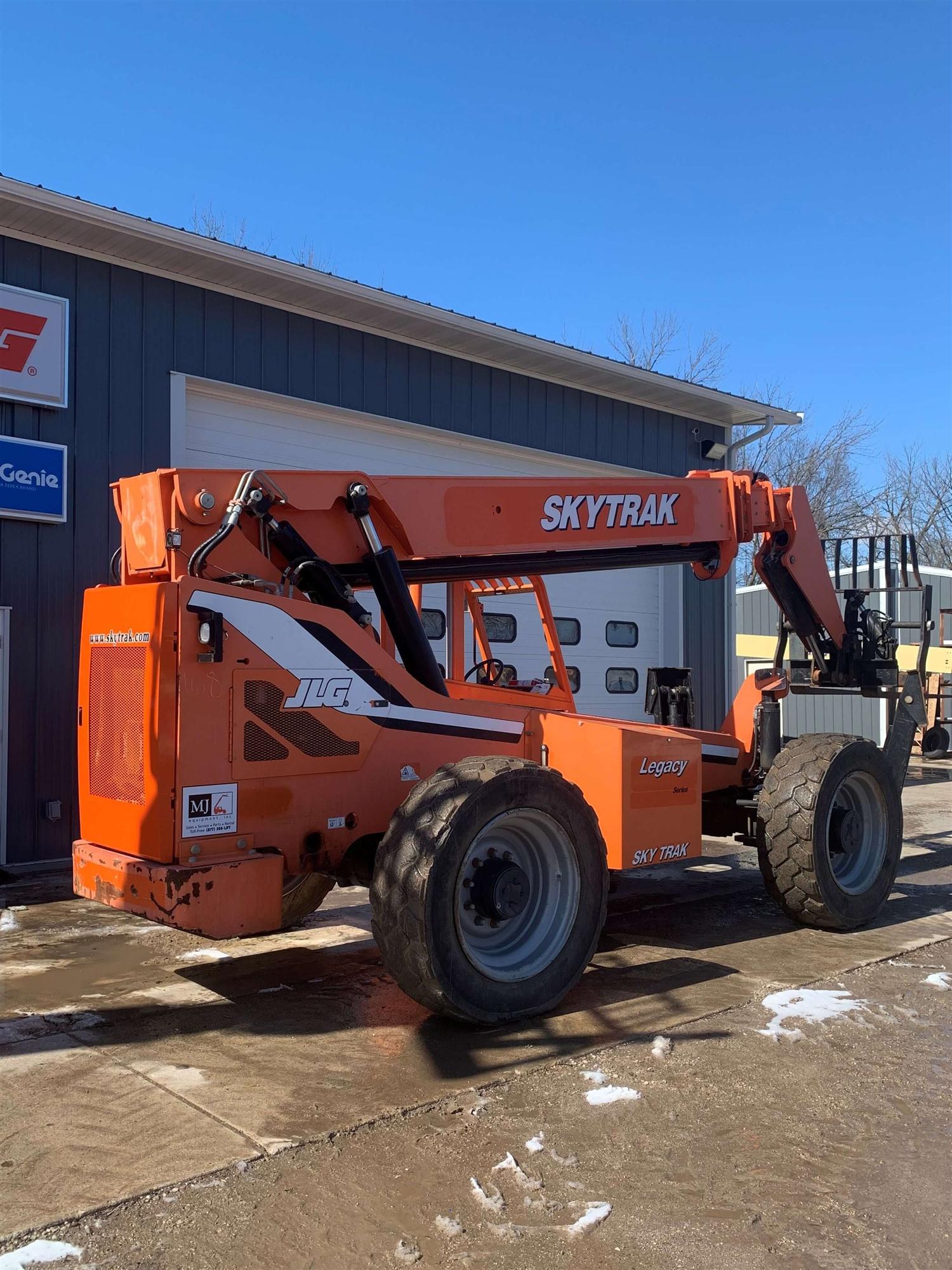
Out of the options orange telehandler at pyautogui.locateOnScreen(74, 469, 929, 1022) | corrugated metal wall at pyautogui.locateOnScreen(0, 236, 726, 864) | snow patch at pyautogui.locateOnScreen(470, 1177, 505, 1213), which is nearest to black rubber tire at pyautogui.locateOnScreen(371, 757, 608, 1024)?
orange telehandler at pyautogui.locateOnScreen(74, 469, 929, 1022)

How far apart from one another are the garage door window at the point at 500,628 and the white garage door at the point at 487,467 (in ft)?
0.05

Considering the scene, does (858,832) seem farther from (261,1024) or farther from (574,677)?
(574,677)

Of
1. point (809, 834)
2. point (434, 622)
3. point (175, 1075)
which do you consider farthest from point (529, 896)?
point (434, 622)

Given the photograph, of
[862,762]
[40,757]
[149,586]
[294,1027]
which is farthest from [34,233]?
[862,762]

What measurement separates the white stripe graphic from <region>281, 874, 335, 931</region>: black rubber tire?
149 centimetres

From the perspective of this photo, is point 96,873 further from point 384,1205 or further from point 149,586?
point 384,1205

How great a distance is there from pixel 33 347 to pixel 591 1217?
318 inches

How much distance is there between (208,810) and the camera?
5.03 metres

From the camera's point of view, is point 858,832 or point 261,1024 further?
point 858,832

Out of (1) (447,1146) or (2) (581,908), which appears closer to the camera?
(1) (447,1146)

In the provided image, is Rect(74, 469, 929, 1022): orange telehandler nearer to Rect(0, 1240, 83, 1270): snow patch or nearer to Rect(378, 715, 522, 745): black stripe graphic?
Rect(378, 715, 522, 745): black stripe graphic

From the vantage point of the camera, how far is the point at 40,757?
30.0 feet

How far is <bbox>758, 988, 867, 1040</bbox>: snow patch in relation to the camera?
5117 millimetres

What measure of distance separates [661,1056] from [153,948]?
336cm
